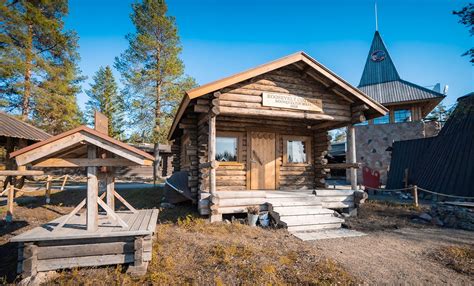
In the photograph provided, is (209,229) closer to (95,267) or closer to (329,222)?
(95,267)

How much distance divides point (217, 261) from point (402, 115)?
69.4ft

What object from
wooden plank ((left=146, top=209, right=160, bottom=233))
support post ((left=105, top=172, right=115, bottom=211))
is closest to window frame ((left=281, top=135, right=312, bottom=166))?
wooden plank ((left=146, top=209, right=160, bottom=233))

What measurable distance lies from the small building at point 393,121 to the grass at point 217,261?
16835 mm

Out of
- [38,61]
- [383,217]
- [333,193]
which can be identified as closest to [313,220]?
[333,193]

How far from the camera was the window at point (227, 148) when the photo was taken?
9242 mm

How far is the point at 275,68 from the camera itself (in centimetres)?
748

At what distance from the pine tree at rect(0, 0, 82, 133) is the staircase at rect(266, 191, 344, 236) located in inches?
816

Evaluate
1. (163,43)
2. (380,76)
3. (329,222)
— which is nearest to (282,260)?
(329,222)

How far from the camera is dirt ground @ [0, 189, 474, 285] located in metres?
3.66

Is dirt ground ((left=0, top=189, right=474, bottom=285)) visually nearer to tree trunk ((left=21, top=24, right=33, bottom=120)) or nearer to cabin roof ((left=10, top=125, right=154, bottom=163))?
cabin roof ((left=10, top=125, right=154, bottom=163))

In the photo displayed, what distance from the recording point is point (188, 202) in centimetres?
1000

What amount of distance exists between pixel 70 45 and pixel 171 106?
10203 millimetres

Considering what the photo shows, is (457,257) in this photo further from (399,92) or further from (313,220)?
(399,92)

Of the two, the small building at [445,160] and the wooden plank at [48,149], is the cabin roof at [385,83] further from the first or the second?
the wooden plank at [48,149]
